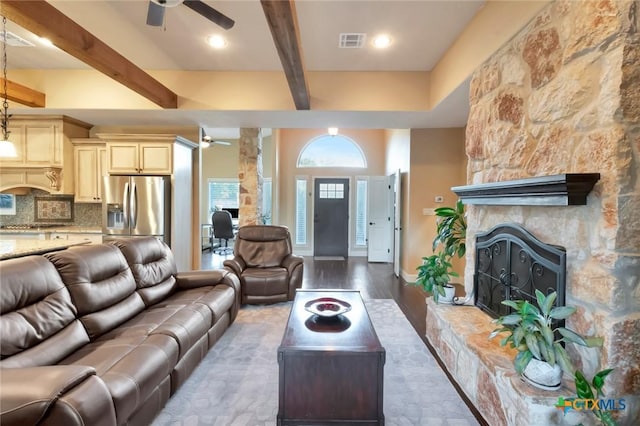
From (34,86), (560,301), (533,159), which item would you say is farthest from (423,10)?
(34,86)

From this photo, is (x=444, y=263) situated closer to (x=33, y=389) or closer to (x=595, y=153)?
(x=595, y=153)

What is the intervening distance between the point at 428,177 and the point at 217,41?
3.56 m

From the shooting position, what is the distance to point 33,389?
3.60 ft

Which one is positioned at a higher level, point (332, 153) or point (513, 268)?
point (332, 153)

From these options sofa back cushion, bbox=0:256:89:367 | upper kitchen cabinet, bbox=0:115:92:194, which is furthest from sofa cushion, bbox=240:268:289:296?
upper kitchen cabinet, bbox=0:115:92:194

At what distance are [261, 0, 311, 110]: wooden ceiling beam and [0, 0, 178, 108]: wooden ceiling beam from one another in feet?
5.66

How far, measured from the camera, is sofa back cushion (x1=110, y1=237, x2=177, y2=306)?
2.52 meters

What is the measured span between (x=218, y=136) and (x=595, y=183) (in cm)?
841

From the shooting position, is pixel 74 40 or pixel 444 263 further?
pixel 444 263

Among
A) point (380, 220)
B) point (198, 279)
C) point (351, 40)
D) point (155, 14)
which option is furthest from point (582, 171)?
point (380, 220)

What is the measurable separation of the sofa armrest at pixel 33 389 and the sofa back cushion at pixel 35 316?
0.39 metres

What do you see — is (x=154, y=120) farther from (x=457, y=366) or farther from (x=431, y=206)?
(x=457, y=366)

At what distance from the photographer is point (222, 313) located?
269 centimetres

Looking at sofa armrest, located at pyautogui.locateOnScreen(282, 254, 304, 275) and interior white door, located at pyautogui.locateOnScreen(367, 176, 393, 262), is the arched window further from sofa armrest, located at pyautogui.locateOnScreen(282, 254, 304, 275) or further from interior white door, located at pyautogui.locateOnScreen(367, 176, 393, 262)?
sofa armrest, located at pyautogui.locateOnScreen(282, 254, 304, 275)
